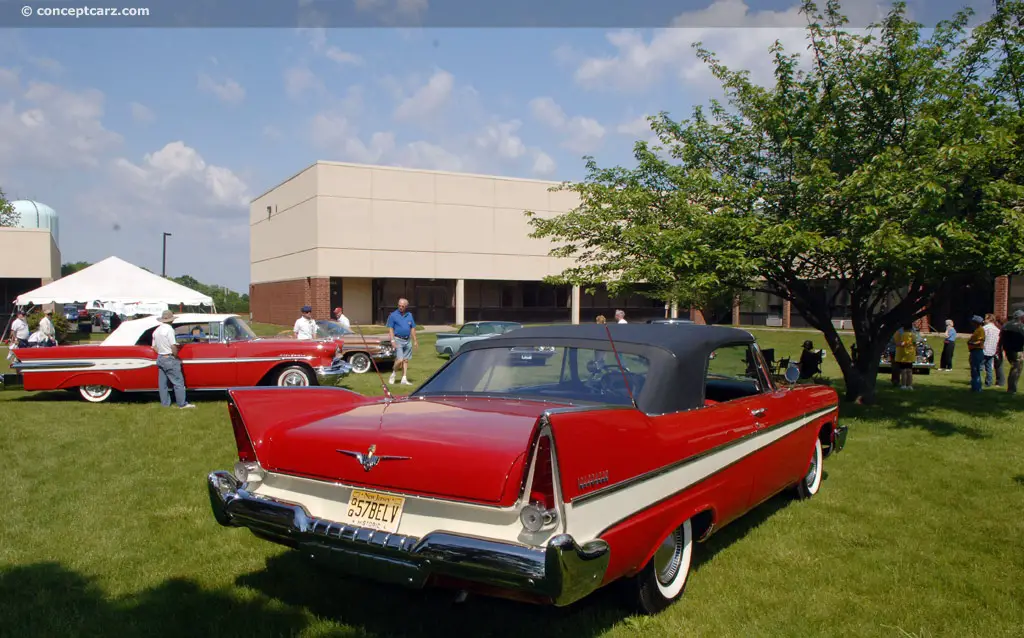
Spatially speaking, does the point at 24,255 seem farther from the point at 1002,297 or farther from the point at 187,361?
the point at 1002,297

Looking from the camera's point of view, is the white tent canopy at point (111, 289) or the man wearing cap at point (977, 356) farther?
the white tent canopy at point (111, 289)

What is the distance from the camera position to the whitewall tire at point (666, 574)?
3729 mm

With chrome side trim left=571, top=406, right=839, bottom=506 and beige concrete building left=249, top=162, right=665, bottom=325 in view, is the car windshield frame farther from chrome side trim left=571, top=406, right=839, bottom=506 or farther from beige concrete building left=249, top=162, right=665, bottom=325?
beige concrete building left=249, top=162, right=665, bottom=325

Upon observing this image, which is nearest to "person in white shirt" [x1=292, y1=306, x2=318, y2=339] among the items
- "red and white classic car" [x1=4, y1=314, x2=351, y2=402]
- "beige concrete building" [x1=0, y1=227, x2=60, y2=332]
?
"red and white classic car" [x1=4, y1=314, x2=351, y2=402]

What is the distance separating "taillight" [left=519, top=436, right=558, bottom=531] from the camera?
3006mm

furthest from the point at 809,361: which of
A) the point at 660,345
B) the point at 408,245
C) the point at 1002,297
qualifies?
the point at 408,245

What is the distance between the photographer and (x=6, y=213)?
5150 cm

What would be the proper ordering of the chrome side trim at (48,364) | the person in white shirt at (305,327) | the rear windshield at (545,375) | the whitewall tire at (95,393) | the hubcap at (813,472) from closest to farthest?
the rear windshield at (545,375) → the hubcap at (813,472) → the chrome side trim at (48,364) → the whitewall tire at (95,393) → the person in white shirt at (305,327)

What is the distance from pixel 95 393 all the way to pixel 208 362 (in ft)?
6.54

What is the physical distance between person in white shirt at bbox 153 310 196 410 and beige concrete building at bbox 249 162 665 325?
1170 inches

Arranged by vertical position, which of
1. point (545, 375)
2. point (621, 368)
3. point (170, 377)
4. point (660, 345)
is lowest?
point (170, 377)

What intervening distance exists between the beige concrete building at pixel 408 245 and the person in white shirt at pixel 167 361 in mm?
29722

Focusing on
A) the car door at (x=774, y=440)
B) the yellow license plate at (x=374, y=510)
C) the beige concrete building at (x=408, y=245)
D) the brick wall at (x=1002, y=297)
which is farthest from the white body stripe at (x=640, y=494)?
the beige concrete building at (x=408, y=245)

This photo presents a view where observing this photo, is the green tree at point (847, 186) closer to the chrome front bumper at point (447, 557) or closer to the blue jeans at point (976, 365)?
the blue jeans at point (976, 365)
